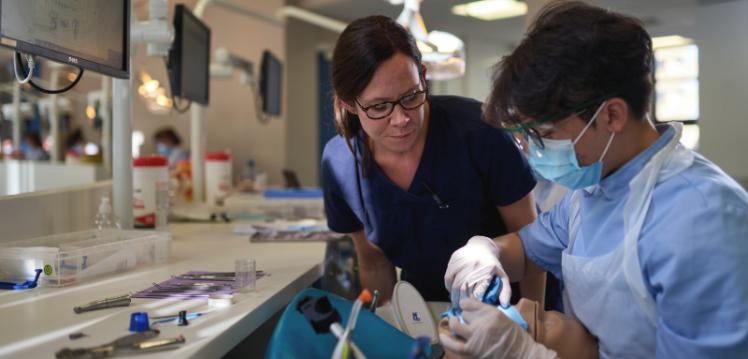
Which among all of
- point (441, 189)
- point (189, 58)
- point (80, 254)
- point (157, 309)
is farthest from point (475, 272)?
point (189, 58)

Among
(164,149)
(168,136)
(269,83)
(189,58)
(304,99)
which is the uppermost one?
(304,99)

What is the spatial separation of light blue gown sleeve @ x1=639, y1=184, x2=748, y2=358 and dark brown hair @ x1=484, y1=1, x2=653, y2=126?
0.21 metres

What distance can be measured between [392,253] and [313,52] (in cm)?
460

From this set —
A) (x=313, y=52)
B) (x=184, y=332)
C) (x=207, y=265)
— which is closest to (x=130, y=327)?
(x=184, y=332)

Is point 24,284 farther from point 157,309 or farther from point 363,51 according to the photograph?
point 363,51

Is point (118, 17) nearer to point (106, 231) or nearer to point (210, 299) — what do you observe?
point (106, 231)

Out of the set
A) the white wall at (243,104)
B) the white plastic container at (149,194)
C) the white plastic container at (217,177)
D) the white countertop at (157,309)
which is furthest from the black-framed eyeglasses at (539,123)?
the white wall at (243,104)

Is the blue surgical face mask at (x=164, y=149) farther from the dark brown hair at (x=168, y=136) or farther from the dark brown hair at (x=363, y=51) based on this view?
the dark brown hair at (x=363, y=51)

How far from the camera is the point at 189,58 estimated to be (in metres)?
2.52

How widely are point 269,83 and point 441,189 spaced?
2.63m

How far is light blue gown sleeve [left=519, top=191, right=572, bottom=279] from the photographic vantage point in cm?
134

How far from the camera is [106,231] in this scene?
5.90 feet

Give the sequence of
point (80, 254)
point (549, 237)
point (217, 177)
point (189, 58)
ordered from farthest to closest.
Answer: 1. point (217, 177)
2. point (189, 58)
3. point (80, 254)
4. point (549, 237)

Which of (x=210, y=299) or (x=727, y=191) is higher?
(x=727, y=191)
